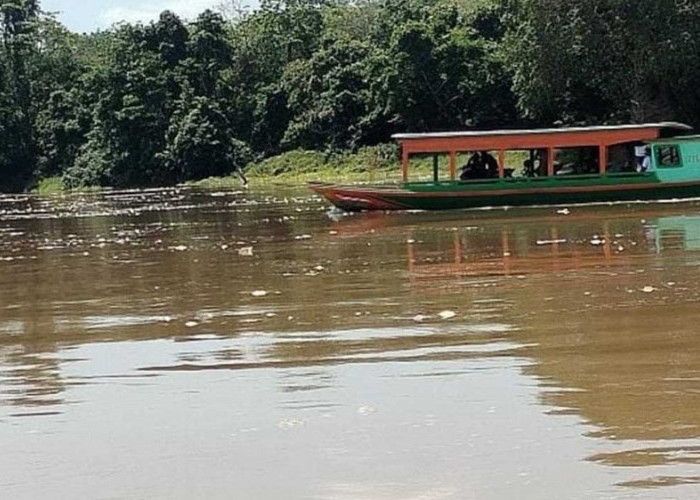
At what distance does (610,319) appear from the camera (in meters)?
8.58

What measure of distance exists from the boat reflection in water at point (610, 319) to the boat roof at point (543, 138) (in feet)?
23.1

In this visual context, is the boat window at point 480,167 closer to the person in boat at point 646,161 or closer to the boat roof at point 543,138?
the boat roof at point 543,138

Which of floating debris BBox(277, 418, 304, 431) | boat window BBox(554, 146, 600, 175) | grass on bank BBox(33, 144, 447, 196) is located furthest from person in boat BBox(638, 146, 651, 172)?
grass on bank BBox(33, 144, 447, 196)

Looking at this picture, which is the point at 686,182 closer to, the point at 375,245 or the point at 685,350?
the point at 375,245

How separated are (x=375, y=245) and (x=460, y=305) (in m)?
6.89

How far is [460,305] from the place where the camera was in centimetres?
994

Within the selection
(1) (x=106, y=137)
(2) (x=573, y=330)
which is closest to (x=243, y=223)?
(2) (x=573, y=330)

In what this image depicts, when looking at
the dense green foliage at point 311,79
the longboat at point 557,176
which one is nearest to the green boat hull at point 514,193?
the longboat at point 557,176

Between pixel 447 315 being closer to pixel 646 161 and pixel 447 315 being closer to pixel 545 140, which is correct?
pixel 545 140

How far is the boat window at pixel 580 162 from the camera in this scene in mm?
25328

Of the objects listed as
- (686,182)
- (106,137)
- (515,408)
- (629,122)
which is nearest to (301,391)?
(515,408)

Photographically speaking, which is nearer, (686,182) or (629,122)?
(686,182)

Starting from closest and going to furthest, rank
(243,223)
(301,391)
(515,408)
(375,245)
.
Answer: (515,408) < (301,391) < (375,245) < (243,223)

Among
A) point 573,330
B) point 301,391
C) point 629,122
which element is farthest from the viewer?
point 629,122
